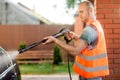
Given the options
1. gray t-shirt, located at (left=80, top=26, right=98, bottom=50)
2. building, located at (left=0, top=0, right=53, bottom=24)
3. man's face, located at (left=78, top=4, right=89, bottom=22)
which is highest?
man's face, located at (left=78, top=4, right=89, bottom=22)

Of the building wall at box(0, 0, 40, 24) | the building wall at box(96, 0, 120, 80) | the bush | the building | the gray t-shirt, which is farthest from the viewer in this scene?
the building wall at box(0, 0, 40, 24)

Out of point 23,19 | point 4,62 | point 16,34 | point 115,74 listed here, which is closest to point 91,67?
point 4,62

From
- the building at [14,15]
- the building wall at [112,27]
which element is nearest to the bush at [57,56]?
the building wall at [112,27]

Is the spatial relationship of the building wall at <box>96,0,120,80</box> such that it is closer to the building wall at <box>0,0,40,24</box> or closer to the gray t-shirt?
the gray t-shirt

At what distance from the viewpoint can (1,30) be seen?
25953 mm

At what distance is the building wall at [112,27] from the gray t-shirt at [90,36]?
3.57m

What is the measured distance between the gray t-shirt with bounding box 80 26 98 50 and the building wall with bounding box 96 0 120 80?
3.57 meters

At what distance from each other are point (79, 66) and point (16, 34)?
69.1 ft

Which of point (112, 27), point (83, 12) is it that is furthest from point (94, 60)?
point (112, 27)

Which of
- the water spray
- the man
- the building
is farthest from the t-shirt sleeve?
the building

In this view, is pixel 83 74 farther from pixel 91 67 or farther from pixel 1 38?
pixel 1 38

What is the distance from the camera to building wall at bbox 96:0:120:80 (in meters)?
8.47

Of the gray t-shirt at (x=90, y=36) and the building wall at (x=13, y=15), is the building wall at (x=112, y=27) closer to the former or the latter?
the gray t-shirt at (x=90, y=36)

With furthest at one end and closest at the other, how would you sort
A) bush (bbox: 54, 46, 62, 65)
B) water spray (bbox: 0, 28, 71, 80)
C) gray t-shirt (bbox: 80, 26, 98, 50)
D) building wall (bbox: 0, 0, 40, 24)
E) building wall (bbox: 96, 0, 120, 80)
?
building wall (bbox: 0, 0, 40, 24) → bush (bbox: 54, 46, 62, 65) → building wall (bbox: 96, 0, 120, 80) → gray t-shirt (bbox: 80, 26, 98, 50) → water spray (bbox: 0, 28, 71, 80)
